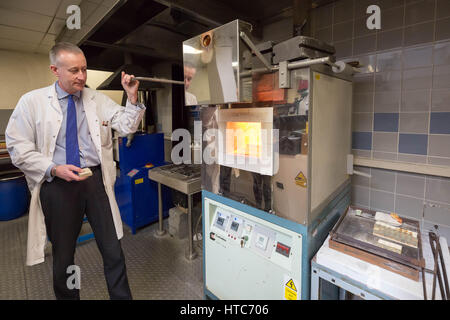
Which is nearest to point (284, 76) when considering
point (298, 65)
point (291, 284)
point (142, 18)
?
point (298, 65)

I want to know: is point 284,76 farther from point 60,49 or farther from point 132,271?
point 132,271

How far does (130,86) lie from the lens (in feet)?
4.35

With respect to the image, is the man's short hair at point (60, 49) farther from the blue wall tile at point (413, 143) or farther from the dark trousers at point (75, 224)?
the blue wall tile at point (413, 143)

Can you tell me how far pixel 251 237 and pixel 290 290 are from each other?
31cm

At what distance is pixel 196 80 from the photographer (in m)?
1.13

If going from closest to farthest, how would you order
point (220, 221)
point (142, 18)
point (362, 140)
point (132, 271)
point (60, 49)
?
point (60, 49) → point (220, 221) → point (142, 18) → point (362, 140) → point (132, 271)

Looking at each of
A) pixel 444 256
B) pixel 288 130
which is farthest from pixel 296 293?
pixel 288 130

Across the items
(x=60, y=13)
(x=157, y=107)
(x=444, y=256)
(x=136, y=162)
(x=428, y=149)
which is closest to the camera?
(x=444, y=256)

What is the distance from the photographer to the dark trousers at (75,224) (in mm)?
1336

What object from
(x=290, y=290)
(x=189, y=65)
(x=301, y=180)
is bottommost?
(x=290, y=290)

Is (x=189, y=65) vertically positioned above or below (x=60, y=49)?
below

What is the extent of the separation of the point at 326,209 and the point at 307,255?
1.00ft

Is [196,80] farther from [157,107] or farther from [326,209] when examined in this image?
[157,107]

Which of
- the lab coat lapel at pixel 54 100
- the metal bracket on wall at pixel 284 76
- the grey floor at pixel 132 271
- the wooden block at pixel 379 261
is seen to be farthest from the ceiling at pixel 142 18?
the grey floor at pixel 132 271
